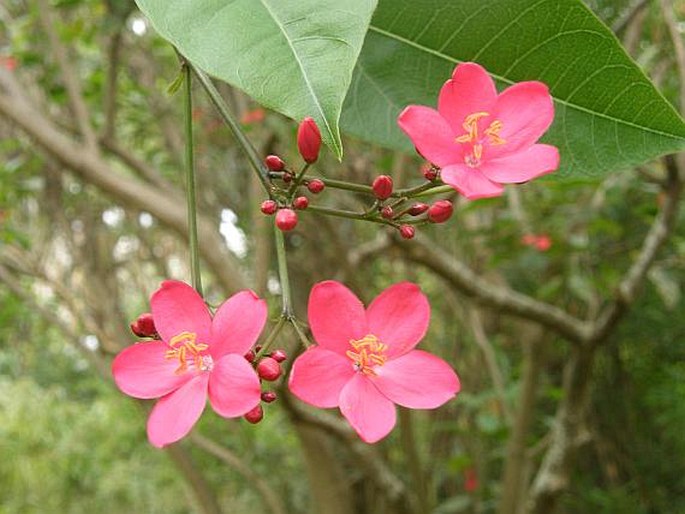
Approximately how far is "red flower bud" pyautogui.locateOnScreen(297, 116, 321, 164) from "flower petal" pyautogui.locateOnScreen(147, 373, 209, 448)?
0.12 meters

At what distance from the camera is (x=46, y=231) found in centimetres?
239

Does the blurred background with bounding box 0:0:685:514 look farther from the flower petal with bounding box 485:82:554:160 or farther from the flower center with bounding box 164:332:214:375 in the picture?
the flower center with bounding box 164:332:214:375

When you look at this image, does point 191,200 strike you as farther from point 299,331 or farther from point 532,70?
point 532,70

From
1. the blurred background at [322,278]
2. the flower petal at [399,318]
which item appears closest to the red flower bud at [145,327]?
the flower petal at [399,318]

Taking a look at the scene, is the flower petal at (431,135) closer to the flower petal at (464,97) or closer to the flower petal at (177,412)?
the flower petal at (464,97)

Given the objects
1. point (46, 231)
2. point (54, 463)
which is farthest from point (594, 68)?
point (54, 463)

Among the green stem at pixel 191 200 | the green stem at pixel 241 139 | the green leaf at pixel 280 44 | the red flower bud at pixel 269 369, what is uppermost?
the green leaf at pixel 280 44

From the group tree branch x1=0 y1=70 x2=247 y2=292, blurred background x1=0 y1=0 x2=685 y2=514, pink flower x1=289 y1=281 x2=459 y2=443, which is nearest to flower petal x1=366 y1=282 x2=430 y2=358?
pink flower x1=289 y1=281 x2=459 y2=443

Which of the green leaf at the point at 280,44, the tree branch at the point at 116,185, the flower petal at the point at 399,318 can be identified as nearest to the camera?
the green leaf at the point at 280,44

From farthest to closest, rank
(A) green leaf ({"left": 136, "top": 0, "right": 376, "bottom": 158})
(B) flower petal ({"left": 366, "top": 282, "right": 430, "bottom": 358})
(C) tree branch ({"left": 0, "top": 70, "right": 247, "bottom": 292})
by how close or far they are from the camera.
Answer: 1. (C) tree branch ({"left": 0, "top": 70, "right": 247, "bottom": 292})
2. (B) flower petal ({"left": 366, "top": 282, "right": 430, "bottom": 358})
3. (A) green leaf ({"left": 136, "top": 0, "right": 376, "bottom": 158})

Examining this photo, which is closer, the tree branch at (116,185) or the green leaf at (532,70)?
the green leaf at (532,70)

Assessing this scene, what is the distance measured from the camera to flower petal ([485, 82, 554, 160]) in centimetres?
43

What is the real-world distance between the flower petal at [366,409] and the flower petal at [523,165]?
4.8 inches

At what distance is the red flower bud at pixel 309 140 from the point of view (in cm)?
39
